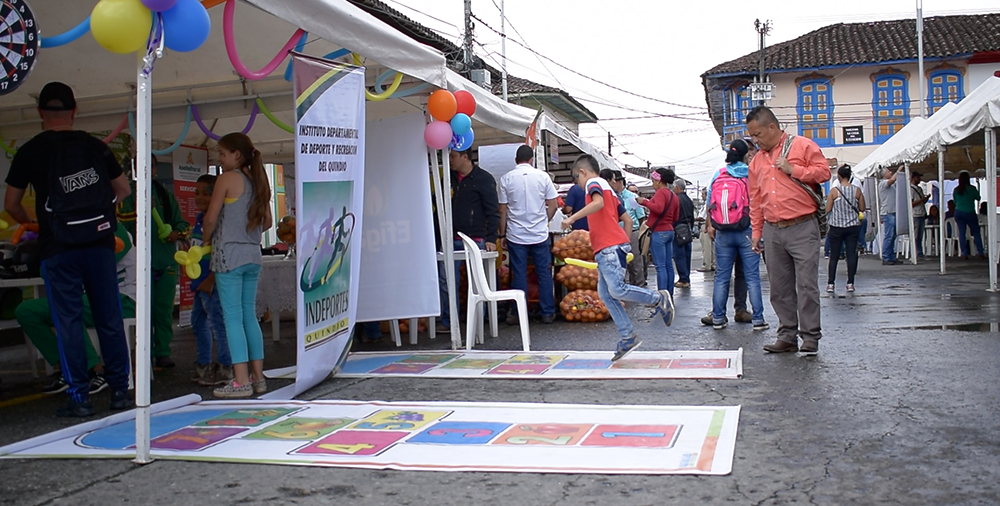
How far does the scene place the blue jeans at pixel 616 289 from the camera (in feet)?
22.5

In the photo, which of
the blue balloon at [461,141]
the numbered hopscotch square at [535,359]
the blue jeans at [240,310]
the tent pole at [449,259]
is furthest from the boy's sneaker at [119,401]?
the blue balloon at [461,141]

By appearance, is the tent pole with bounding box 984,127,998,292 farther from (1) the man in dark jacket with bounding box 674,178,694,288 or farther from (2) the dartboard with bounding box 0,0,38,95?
(2) the dartboard with bounding box 0,0,38,95

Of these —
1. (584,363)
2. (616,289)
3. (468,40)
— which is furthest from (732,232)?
(468,40)

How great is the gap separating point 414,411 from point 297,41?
2.47 m

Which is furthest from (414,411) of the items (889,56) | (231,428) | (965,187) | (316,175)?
(889,56)

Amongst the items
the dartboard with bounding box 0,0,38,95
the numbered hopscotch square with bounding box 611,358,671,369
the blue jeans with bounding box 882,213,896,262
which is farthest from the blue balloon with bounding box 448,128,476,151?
the blue jeans with bounding box 882,213,896,262

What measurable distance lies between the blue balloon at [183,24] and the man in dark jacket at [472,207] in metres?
4.83

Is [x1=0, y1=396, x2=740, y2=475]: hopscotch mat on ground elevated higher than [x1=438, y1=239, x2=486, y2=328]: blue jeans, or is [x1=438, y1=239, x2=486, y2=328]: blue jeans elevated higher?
[x1=438, y1=239, x2=486, y2=328]: blue jeans

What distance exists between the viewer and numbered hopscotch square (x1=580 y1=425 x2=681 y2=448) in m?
4.23

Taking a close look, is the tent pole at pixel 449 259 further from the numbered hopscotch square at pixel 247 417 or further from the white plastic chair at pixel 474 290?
the numbered hopscotch square at pixel 247 417

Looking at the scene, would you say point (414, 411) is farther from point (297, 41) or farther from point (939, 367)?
point (939, 367)

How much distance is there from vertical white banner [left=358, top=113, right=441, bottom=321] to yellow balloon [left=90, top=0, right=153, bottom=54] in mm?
3796

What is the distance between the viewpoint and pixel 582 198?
11250mm

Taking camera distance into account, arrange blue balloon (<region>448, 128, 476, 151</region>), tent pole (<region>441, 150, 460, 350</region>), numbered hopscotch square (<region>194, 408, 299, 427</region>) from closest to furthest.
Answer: numbered hopscotch square (<region>194, 408, 299, 427</region>)
tent pole (<region>441, 150, 460, 350</region>)
blue balloon (<region>448, 128, 476, 151</region>)
